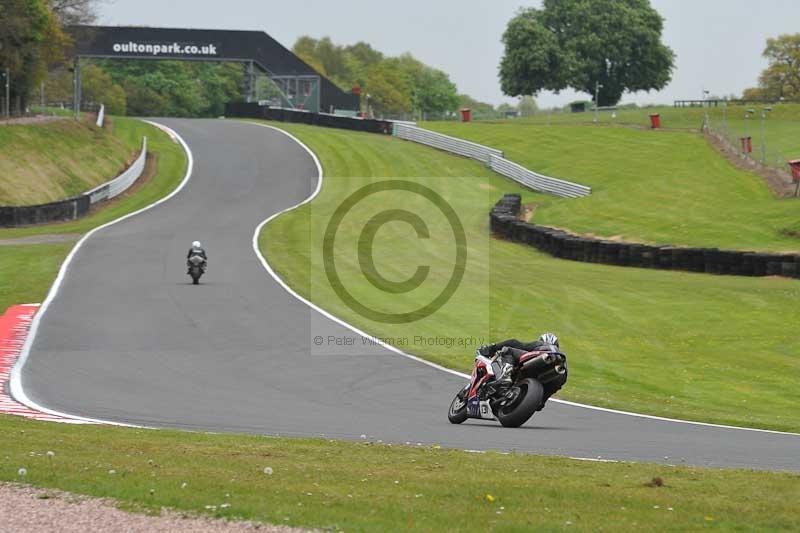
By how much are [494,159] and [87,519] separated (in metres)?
52.8

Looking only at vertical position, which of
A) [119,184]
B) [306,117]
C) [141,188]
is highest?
[306,117]

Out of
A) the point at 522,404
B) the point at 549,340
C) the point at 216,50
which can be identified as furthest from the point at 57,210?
the point at 216,50

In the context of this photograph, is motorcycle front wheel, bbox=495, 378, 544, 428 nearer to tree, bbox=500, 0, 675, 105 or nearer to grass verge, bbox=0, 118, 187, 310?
grass verge, bbox=0, 118, 187, 310

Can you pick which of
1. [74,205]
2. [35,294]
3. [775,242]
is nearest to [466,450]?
[35,294]

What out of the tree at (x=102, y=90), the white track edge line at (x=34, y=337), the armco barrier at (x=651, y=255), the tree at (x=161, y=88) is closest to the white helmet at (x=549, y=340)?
the white track edge line at (x=34, y=337)

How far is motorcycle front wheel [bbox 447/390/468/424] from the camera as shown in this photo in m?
14.4

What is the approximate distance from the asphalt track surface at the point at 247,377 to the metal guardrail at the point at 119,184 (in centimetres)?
1291

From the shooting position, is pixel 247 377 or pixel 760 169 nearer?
pixel 247 377

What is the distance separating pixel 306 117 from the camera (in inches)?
3063

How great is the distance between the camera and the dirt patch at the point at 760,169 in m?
43.5

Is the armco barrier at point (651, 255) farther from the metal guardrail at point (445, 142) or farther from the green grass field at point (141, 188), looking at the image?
the metal guardrail at point (445, 142)

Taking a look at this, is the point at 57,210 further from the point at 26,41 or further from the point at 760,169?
the point at 760,169

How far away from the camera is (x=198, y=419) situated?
1456 cm

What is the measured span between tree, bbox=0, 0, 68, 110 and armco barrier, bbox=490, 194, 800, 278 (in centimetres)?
3229
